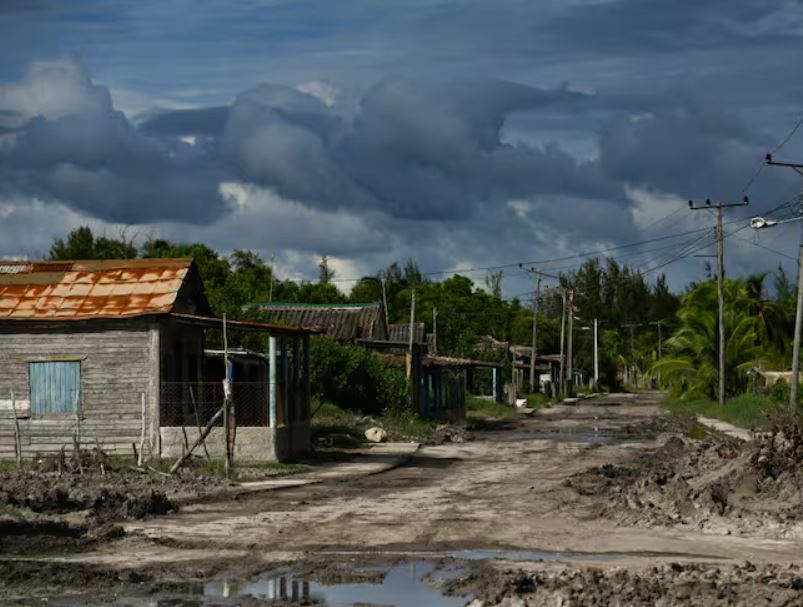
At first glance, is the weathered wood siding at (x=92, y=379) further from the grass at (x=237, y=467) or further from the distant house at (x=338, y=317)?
the distant house at (x=338, y=317)

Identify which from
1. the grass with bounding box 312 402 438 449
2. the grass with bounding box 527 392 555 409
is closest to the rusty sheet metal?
the grass with bounding box 312 402 438 449

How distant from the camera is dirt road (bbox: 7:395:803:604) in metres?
14.2

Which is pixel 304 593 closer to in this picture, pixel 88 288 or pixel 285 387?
pixel 285 387

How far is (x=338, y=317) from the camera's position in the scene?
54531mm

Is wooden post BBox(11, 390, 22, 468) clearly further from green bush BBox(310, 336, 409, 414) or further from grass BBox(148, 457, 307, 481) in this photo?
green bush BBox(310, 336, 409, 414)

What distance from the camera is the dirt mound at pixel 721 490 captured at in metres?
17.9

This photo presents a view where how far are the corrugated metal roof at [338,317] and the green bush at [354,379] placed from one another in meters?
6.97

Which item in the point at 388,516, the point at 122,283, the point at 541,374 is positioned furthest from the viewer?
the point at 541,374

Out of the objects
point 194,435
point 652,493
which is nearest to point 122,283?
point 194,435

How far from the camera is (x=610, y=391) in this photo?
114m

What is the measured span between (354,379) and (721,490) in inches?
970

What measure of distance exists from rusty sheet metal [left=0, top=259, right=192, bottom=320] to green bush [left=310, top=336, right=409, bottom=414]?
1100 centimetres

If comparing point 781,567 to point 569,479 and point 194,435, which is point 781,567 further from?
point 194,435

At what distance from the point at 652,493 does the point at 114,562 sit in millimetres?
9245
